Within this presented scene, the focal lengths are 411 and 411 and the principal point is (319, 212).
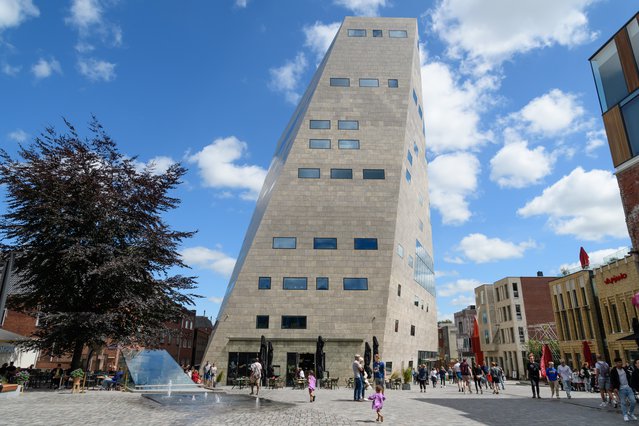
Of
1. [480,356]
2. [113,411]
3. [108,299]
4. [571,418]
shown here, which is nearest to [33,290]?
[108,299]

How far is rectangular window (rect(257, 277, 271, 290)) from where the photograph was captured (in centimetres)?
3622

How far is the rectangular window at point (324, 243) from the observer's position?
37.7 metres

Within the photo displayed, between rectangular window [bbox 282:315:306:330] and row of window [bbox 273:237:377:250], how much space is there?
6.25m

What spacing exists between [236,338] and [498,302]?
56578 mm

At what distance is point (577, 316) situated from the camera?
48.0 meters

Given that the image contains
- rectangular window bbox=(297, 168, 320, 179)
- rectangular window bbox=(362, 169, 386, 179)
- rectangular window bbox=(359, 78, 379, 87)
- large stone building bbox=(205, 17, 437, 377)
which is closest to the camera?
large stone building bbox=(205, 17, 437, 377)

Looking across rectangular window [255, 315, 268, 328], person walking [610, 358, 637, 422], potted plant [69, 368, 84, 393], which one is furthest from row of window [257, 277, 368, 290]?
person walking [610, 358, 637, 422]

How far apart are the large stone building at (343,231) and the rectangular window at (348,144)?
0.33ft

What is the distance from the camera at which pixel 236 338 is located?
34.9m

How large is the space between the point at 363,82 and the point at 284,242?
20.1 meters

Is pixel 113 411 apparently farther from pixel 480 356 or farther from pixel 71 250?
pixel 480 356

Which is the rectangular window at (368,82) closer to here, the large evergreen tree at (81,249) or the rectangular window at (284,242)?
the rectangular window at (284,242)

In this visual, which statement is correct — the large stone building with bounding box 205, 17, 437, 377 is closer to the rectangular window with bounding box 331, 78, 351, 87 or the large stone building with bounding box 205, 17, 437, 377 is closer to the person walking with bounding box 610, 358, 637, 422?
the rectangular window with bounding box 331, 78, 351, 87

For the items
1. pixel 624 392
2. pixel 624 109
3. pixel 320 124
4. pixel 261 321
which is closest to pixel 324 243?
pixel 261 321
